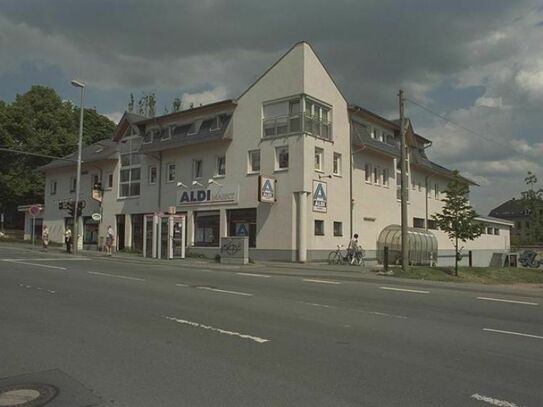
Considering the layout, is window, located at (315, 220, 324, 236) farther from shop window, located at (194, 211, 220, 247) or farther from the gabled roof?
the gabled roof

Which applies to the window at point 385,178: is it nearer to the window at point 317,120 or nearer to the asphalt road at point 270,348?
the window at point 317,120

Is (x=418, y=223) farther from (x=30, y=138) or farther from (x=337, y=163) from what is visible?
(x=30, y=138)

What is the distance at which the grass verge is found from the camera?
25172mm

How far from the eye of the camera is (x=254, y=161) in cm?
3419

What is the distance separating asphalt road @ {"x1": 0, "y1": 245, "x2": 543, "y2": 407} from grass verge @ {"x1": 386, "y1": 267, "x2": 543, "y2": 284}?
10.9 metres

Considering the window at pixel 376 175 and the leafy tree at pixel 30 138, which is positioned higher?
the leafy tree at pixel 30 138

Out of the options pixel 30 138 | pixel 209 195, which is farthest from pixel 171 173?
pixel 30 138

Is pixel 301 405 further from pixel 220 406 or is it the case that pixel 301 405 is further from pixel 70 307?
pixel 70 307

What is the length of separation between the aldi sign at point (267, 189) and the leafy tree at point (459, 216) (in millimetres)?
9097

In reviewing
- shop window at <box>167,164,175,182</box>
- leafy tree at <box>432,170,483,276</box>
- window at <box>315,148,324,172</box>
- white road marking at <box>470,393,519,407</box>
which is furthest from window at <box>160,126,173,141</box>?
white road marking at <box>470,393,519,407</box>

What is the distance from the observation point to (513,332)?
31.3 ft

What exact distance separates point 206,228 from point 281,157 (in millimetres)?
7081

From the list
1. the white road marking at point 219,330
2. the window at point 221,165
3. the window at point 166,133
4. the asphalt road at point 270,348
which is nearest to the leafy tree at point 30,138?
the window at point 166,133

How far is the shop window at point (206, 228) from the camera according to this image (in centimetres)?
3550
